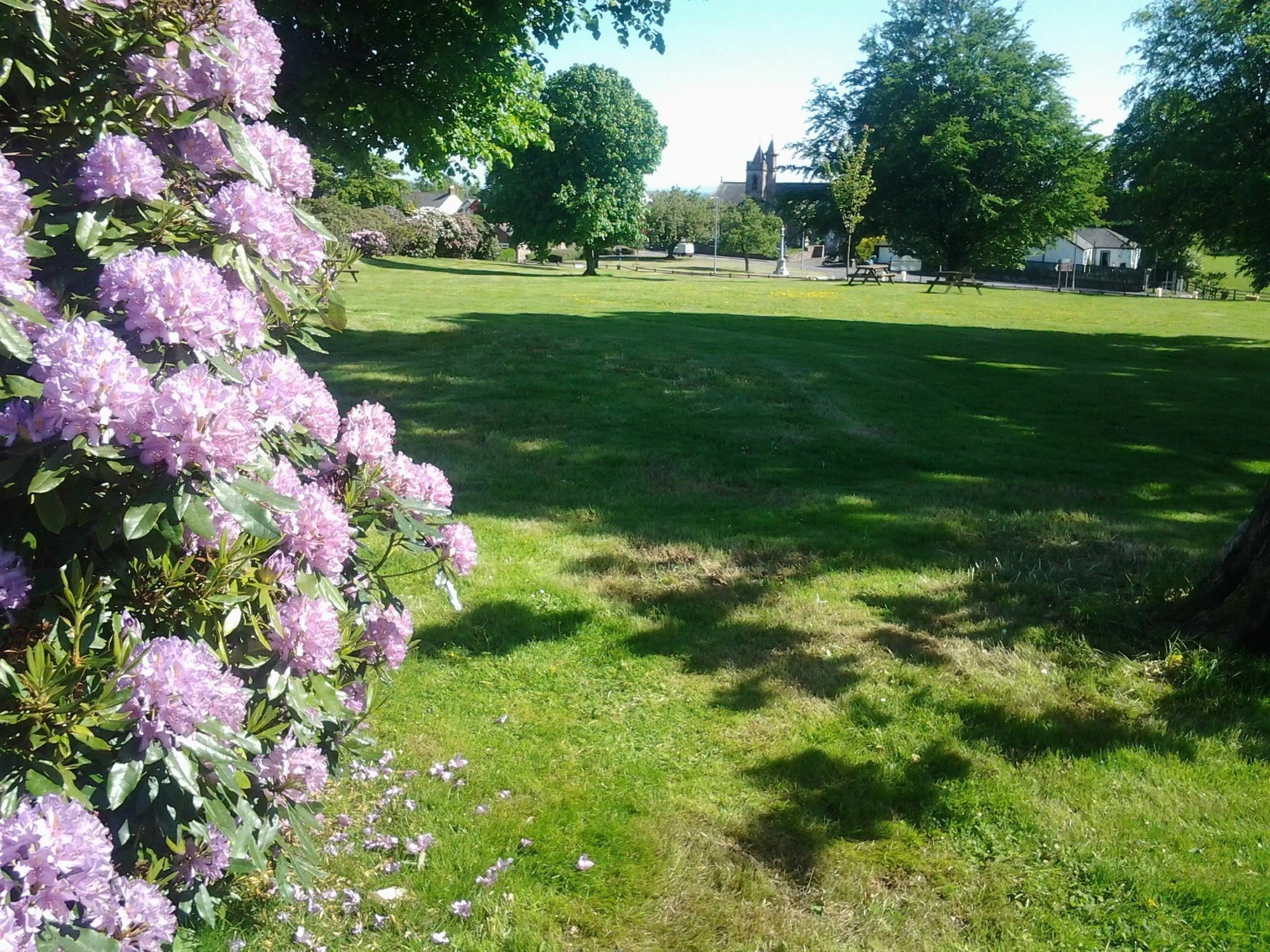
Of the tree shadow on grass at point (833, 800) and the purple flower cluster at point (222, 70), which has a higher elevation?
the purple flower cluster at point (222, 70)

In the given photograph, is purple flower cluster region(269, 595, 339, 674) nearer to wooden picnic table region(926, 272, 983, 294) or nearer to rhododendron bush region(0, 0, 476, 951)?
rhododendron bush region(0, 0, 476, 951)

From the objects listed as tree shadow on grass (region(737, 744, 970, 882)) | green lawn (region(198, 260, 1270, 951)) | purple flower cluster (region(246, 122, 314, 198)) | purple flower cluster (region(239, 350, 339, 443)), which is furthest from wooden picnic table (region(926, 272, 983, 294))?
purple flower cluster (region(239, 350, 339, 443))

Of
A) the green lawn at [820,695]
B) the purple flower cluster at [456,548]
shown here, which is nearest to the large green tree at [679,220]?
the green lawn at [820,695]

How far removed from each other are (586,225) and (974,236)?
894 inches

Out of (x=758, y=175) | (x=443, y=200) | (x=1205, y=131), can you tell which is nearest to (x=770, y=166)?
(x=758, y=175)

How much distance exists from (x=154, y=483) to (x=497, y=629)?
3552mm

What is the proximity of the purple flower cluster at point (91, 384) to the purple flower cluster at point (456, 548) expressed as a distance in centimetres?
133

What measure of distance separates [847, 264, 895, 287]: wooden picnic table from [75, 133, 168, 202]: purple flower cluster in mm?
48261

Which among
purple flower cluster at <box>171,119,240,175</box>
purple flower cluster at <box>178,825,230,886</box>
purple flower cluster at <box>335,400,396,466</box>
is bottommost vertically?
purple flower cluster at <box>178,825,230,886</box>

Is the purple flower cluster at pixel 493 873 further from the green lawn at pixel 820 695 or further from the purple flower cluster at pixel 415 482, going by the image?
the purple flower cluster at pixel 415 482

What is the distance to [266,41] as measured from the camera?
2752mm

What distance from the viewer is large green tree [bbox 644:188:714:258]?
300 ft

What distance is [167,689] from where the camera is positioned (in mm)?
2072

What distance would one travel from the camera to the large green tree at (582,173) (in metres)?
51.8
